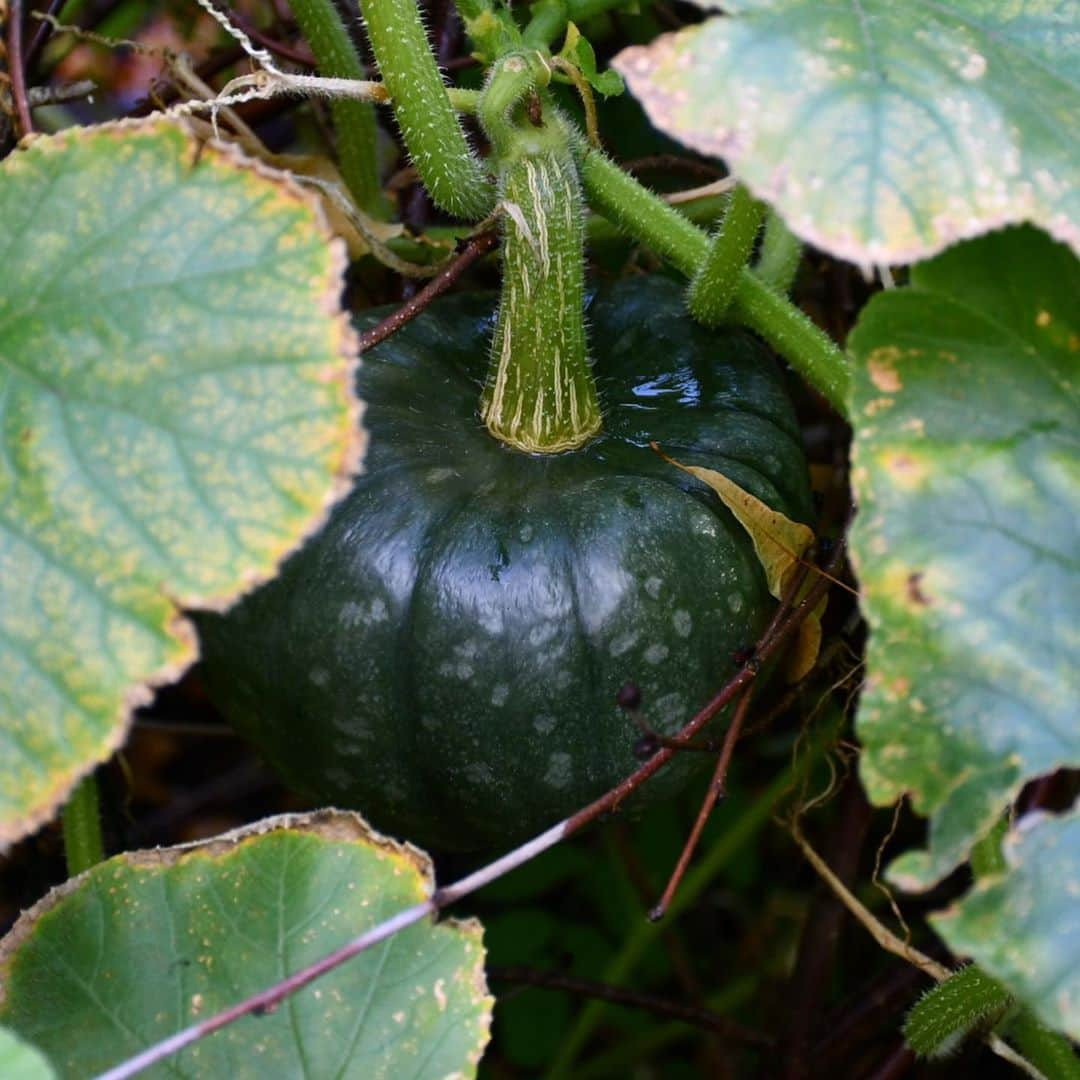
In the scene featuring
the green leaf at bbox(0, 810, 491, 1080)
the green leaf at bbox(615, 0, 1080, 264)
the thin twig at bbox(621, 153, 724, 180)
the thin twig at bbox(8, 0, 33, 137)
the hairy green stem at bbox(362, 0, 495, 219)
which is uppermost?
the green leaf at bbox(615, 0, 1080, 264)

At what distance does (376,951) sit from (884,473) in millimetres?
415

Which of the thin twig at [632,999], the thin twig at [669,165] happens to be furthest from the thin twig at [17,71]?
the thin twig at [632,999]

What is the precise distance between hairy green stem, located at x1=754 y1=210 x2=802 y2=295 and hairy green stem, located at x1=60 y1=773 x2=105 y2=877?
2.21 ft

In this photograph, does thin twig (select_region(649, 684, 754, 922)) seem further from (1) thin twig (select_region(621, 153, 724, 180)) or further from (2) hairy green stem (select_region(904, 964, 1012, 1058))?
(1) thin twig (select_region(621, 153, 724, 180))

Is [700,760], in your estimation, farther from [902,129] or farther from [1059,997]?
[902,129]

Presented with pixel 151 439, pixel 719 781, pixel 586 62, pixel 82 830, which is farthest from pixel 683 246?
pixel 82 830

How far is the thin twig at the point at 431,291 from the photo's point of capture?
1076 mm

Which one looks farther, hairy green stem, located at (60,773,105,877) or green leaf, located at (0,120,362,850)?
hairy green stem, located at (60,773,105,877)

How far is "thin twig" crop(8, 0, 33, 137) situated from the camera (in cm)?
115

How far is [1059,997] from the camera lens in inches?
28.8

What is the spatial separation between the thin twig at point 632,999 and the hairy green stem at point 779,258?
65 centimetres

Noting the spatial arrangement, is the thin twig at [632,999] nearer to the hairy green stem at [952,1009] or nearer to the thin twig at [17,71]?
the hairy green stem at [952,1009]

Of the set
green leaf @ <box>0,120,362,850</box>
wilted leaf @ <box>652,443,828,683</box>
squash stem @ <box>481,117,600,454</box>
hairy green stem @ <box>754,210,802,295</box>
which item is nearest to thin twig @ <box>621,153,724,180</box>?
hairy green stem @ <box>754,210,802,295</box>

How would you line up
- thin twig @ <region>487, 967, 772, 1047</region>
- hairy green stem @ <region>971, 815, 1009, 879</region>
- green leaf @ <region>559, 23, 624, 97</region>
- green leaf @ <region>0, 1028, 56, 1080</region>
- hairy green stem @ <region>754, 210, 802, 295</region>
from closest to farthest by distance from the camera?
green leaf @ <region>0, 1028, 56, 1080</region> → hairy green stem @ <region>971, 815, 1009, 879</region> → green leaf @ <region>559, 23, 624, 97</region> → hairy green stem @ <region>754, 210, 802, 295</region> → thin twig @ <region>487, 967, 772, 1047</region>
